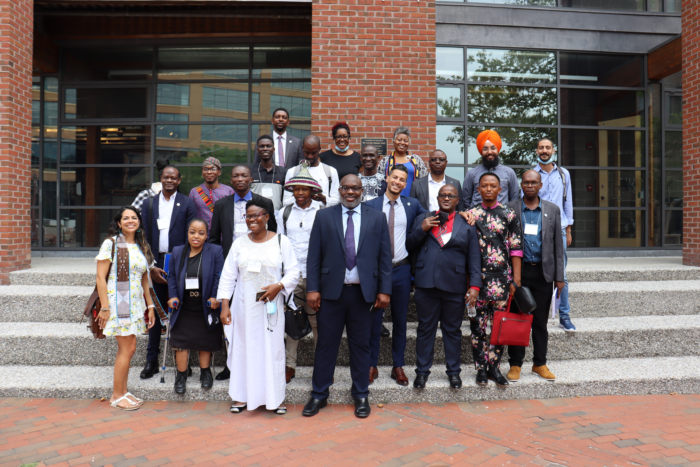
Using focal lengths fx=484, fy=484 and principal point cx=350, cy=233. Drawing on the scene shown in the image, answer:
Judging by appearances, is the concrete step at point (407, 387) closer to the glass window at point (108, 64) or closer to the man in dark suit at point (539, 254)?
the man in dark suit at point (539, 254)

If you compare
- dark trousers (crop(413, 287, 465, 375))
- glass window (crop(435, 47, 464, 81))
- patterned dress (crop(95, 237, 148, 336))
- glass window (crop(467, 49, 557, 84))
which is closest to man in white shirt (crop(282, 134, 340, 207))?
dark trousers (crop(413, 287, 465, 375))

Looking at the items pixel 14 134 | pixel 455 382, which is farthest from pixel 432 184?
pixel 14 134

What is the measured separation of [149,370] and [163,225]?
1.53 metres

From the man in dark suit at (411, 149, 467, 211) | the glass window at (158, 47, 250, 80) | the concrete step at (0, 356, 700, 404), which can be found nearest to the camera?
the concrete step at (0, 356, 700, 404)

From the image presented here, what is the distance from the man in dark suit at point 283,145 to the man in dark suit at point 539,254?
2.70 m

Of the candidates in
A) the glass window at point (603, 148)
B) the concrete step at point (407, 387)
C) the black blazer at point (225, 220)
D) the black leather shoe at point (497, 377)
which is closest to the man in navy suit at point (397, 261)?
the concrete step at point (407, 387)

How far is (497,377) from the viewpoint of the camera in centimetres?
487

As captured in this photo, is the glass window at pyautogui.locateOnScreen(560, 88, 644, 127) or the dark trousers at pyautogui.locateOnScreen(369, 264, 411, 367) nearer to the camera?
the dark trousers at pyautogui.locateOnScreen(369, 264, 411, 367)

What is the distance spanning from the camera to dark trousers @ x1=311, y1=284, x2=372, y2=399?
4520mm

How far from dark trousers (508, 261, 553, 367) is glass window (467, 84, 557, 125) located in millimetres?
5644

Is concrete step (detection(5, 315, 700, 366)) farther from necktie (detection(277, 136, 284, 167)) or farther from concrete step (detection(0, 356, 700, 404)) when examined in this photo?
necktie (detection(277, 136, 284, 167))

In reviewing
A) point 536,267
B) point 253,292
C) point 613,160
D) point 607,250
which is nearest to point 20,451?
point 253,292

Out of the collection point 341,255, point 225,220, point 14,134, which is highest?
point 14,134

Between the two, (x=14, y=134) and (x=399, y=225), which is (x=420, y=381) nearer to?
(x=399, y=225)
